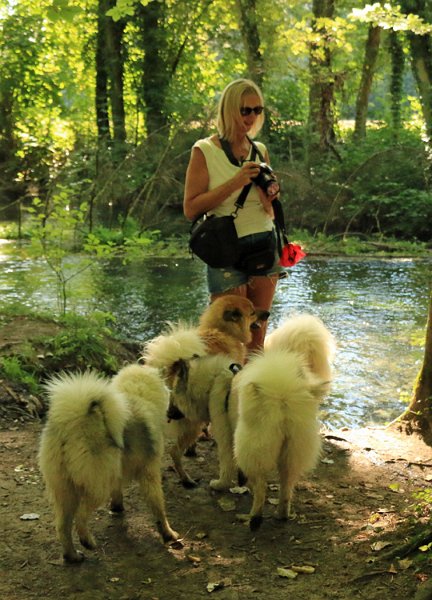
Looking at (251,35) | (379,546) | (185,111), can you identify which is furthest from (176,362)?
(251,35)

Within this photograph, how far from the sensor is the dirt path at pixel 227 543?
3273mm

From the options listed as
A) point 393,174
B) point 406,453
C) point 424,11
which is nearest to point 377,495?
point 406,453

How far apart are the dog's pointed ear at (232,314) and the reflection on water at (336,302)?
1783 millimetres

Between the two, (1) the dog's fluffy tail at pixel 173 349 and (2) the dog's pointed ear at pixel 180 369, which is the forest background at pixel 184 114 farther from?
(2) the dog's pointed ear at pixel 180 369

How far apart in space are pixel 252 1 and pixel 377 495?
19.2 m

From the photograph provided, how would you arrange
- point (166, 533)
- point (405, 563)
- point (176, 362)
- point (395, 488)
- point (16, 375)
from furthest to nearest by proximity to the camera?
point (16, 375) → point (176, 362) → point (395, 488) → point (166, 533) → point (405, 563)

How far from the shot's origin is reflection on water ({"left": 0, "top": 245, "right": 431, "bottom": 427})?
6941mm

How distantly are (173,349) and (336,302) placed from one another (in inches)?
248

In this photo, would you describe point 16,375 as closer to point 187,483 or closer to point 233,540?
point 187,483

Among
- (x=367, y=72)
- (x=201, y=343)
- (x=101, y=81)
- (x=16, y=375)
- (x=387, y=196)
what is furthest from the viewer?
(x=367, y=72)

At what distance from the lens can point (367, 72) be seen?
2773 cm

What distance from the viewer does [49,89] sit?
24.4 m

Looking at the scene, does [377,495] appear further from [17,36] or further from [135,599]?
[17,36]

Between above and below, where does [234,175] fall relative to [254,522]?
above
